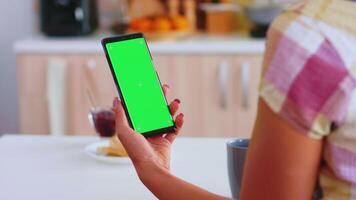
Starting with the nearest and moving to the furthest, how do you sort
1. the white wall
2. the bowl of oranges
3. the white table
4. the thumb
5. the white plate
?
the thumb < the white table < the white plate < the bowl of oranges < the white wall

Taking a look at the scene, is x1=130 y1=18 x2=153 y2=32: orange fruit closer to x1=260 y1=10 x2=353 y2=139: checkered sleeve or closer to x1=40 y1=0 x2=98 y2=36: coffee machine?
x1=40 y1=0 x2=98 y2=36: coffee machine

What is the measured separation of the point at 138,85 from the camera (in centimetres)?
121

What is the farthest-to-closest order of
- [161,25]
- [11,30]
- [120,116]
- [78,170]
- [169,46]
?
[11,30] < [161,25] < [169,46] < [78,170] < [120,116]

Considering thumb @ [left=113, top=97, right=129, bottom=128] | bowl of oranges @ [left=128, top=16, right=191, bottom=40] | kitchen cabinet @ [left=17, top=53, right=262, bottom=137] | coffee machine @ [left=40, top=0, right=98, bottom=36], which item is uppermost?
thumb @ [left=113, top=97, right=129, bottom=128]

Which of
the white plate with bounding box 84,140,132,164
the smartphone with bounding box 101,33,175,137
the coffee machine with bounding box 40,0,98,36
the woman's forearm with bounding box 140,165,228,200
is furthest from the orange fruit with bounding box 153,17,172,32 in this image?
the woman's forearm with bounding box 140,165,228,200

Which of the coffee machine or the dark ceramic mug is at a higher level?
the dark ceramic mug

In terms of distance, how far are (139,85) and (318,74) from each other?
0.56 metres

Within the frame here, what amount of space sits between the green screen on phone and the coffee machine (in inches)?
70.5

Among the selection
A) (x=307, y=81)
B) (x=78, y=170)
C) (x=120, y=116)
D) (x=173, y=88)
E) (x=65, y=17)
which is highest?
(x=307, y=81)

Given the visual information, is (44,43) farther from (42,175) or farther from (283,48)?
(283,48)

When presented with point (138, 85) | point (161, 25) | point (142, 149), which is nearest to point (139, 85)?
point (138, 85)

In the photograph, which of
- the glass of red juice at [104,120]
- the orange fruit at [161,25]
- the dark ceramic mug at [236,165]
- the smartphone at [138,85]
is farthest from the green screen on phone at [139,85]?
the orange fruit at [161,25]

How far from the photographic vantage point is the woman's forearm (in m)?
1.03

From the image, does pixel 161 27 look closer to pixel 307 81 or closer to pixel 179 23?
pixel 179 23
